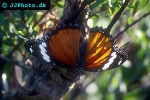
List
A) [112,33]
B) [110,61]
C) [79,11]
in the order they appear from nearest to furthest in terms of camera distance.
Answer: [79,11] → [110,61] → [112,33]

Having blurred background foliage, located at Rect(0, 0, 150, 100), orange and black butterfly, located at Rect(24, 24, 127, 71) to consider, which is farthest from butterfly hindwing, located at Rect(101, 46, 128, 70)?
blurred background foliage, located at Rect(0, 0, 150, 100)

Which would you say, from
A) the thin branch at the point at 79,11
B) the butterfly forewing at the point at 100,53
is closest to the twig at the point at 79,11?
the thin branch at the point at 79,11

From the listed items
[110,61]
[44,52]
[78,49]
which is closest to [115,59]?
[110,61]

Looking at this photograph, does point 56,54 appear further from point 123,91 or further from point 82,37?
point 123,91

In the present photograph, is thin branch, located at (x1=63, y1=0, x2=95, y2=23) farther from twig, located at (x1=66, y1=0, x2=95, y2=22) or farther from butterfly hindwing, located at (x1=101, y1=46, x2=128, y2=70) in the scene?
butterfly hindwing, located at (x1=101, y1=46, x2=128, y2=70)

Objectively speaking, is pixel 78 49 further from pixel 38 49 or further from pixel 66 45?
pixel 38 49

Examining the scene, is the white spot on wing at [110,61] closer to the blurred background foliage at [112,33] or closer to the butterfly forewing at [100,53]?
the butterfly forewing at [100,53]
